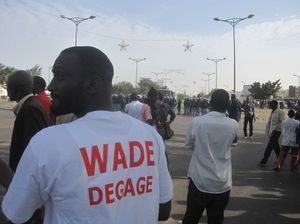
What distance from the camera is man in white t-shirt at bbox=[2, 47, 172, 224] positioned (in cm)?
175

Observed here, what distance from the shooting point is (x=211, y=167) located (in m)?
4.35

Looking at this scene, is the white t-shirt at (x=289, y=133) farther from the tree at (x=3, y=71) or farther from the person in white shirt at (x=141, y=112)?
the tree at (x=3, y=71)

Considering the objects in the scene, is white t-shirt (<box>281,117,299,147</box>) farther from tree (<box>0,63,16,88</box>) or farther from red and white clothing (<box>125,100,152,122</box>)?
tree (<box>0,63,16,88</box>)

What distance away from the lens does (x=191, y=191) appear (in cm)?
448

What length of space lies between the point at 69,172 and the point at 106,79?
46cm

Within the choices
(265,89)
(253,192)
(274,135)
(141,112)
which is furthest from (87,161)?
(265,89)

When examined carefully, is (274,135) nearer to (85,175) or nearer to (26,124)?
(26,124)

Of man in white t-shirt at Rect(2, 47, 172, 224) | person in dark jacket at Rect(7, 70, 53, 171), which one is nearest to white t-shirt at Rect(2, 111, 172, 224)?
man in white t-shirt at Rect(2, 47, 172, 224)

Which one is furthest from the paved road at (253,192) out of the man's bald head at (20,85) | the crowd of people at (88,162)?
the crowd of people at (88,162)

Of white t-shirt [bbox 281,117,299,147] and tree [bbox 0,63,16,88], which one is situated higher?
tree [bbox 0,63,16,88]

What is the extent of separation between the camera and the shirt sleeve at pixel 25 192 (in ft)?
5.71

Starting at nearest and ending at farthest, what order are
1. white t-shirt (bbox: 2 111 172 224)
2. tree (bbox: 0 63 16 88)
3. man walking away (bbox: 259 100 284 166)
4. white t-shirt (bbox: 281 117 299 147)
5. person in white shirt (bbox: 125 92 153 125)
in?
white t-shirt (bbox: 2 111 172 224) → person in white shirt (bbox: 125 92 153 125) → white t-shirt (bbox: 281 117 299 147) → man walking away (bbox: 259 100 284 166) → tree (bbox: 0 63 16 88)

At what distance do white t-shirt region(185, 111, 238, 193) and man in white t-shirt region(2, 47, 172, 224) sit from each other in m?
2.27

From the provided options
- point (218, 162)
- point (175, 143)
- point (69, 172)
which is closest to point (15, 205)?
point (69, 172)
